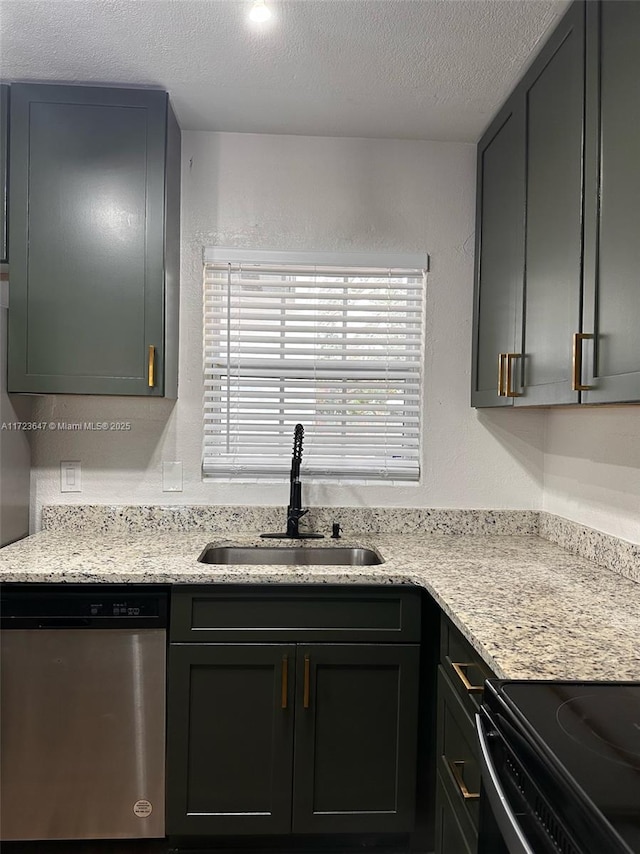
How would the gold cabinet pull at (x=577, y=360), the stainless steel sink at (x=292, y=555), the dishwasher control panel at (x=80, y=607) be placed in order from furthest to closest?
the stainless steel sink at (x=292, y=555)
the dishwasher control panel at (x=80, y=607)
the gold cabinet pull at (x=577, y=360)

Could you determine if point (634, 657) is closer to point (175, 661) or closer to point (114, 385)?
point (175, 661)

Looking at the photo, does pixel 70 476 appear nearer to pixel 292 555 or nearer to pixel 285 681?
pixel 292 555

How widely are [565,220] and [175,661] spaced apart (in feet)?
5.64

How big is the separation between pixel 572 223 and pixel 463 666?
1.17m

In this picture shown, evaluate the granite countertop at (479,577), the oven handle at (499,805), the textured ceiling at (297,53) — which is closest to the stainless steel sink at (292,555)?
the granite countertop at (479,577)

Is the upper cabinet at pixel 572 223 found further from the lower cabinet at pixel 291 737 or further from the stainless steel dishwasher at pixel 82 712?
the stainless steel dishwasher at pixel 82 712

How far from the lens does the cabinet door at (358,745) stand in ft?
6.06

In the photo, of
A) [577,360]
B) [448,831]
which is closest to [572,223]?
[577,360]

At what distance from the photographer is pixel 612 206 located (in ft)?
4.42

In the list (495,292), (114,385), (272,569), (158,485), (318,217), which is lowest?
(272,569)

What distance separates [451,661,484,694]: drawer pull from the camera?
1292 millimetres

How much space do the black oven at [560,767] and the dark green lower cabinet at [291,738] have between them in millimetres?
749

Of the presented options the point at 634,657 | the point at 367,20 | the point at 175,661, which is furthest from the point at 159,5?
the point at 634,657

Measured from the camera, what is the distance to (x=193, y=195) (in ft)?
7.96
